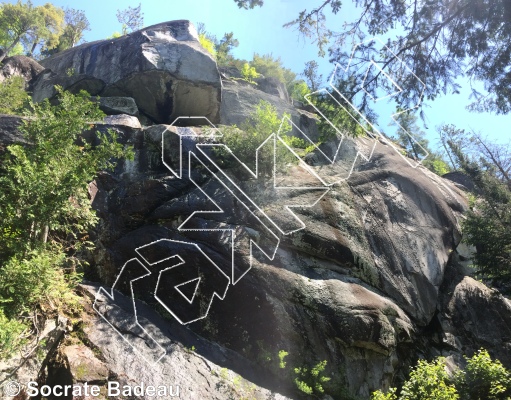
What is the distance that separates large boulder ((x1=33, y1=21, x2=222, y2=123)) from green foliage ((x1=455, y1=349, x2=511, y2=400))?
1111cm

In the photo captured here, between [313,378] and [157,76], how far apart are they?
36.0 feet

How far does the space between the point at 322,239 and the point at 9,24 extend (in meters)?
23.2

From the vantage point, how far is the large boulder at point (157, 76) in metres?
13.9

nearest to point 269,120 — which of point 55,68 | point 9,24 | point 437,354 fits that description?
point 437,354

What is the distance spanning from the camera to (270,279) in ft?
26.7

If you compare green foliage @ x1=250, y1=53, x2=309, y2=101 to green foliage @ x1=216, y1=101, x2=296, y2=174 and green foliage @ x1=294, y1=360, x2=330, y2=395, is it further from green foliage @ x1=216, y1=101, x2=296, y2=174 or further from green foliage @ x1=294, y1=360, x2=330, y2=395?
green foliage @ x1=294, y1=360, x2=330, y2=395

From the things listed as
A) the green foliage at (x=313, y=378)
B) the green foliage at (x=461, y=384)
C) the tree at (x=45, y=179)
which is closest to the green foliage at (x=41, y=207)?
the tree at (x=45, y=179)

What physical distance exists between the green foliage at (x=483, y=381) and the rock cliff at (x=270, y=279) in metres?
1.32

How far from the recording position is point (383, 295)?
912cm

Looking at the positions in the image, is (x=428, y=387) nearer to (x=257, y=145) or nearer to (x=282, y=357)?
(x=282, y=357)

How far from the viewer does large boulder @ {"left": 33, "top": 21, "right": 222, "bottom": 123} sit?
1391 centimetres

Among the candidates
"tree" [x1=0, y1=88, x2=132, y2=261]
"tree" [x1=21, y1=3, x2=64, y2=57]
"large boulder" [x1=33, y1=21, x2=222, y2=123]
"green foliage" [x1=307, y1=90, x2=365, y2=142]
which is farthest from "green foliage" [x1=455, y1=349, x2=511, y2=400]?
"tree" [x1=21, y1=3, x2=64, y2=57]

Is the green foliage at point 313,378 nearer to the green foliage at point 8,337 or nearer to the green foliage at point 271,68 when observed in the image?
the green foliage at point 8,337

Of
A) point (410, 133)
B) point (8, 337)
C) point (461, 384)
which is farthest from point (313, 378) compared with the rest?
point (410, 133)
